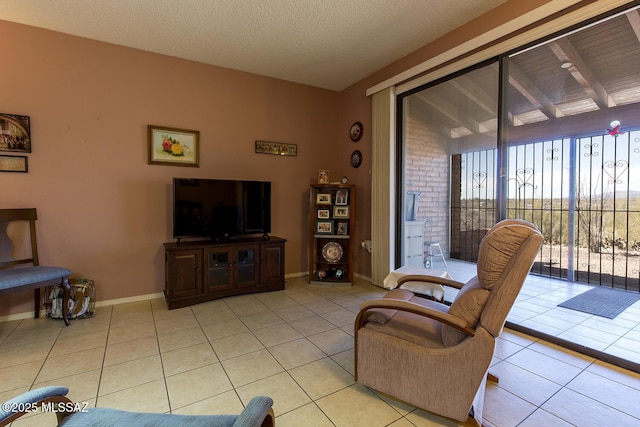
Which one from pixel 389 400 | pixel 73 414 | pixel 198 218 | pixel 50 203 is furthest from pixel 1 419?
pixel 50 203

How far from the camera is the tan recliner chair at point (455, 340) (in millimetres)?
1364

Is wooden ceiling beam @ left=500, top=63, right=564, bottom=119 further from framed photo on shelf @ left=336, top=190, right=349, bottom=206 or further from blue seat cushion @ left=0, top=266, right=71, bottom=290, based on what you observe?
blue seat cushion @ left=0, top=266, right=71, bottom=290

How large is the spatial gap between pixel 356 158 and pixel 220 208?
211 centimetres

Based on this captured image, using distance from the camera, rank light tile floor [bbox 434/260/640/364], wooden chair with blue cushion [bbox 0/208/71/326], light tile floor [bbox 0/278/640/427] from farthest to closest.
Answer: wooden chair with blue cushion [bbox 0/208/71/326] < light tile floor [bbox 434/260/640/364] < light tile floor [bbox 0/278/640/427]

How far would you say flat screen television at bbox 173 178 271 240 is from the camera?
3.29m

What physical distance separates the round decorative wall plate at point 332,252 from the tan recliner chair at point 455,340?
2346 mm

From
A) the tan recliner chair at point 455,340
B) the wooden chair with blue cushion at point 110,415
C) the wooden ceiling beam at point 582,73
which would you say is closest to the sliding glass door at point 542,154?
the wooden ceiling beam at point 582,73

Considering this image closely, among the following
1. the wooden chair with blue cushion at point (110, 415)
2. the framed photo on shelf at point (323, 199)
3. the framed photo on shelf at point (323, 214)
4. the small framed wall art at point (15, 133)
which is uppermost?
the small framed wall art at point (15, 133)

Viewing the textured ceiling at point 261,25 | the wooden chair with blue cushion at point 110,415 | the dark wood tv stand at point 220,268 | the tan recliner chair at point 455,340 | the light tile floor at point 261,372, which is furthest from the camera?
the dark wood tv stand at point 220,268

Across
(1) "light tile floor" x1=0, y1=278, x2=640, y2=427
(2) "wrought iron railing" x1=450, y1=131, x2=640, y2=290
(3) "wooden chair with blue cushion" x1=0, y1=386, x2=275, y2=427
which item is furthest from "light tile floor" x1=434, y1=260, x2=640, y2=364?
(3) "wooden chair with blue cushion" x1=0, y1=386, x2=275, y2=427

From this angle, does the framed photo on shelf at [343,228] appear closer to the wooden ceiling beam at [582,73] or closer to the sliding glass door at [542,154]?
the sliding glass door at [542,154]

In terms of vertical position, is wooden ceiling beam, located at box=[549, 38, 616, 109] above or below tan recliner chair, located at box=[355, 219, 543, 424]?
above

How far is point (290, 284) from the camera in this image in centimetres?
402

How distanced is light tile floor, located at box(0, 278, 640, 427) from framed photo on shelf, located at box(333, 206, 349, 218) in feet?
4.87
